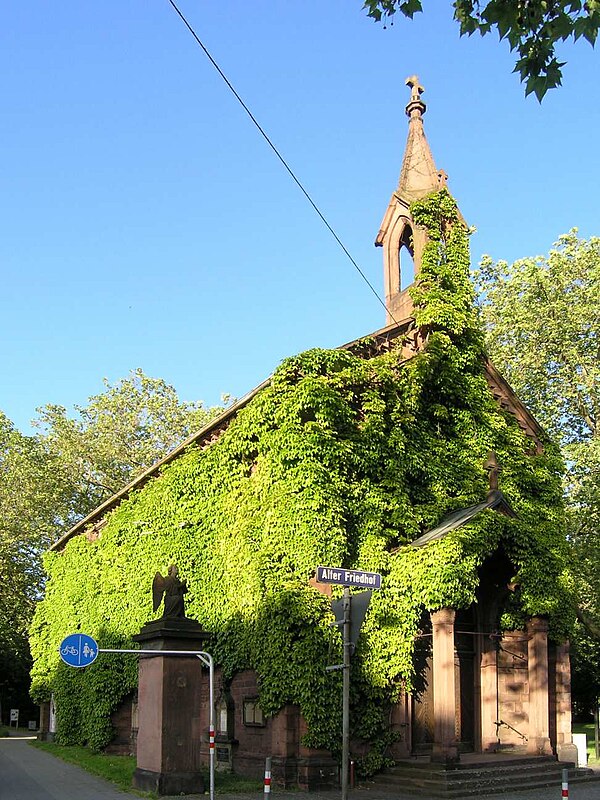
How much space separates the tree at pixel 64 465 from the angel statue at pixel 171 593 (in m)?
27.8

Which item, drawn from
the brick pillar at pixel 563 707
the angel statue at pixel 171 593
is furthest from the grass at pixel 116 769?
the brick pillar at pixel 563 707

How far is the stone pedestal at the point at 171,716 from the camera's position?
50.5 feet

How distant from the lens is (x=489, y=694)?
21.5m

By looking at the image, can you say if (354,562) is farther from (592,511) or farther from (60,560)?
(60,560)

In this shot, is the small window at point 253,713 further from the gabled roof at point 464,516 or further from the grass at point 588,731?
the grass at point 588,731

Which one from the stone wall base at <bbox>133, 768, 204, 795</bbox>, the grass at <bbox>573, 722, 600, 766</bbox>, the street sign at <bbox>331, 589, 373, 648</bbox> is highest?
the street sign at <bbox>331, 589, 373, 648</bbox>

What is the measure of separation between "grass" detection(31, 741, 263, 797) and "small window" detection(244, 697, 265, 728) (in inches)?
43.8

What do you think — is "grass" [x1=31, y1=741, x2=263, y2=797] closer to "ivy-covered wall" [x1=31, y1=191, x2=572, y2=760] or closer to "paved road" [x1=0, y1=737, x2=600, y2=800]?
"paved road" [x1=0, y1=737, x2=600, y2=800]

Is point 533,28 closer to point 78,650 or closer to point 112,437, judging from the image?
point 78,650

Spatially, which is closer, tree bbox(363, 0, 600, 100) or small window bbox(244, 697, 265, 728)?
tree bbox(363, 0, 600, 100)

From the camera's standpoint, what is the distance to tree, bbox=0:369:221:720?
44156mm

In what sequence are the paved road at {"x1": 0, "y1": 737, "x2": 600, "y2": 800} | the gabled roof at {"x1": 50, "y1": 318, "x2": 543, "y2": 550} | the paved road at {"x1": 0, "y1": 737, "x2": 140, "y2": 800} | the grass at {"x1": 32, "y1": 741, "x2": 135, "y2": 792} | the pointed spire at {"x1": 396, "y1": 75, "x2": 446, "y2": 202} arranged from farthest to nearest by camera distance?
1. the pointed spire at {"x1": 396, "y1": 75, "x2": 446, "y2": 202}
2. the gabled roof at {"x1": 50, "y1": 318, "x2": 543, "y2": 550}
3. the grass at {"x1": 32, "y1": 741, "x2": 135, "y2": 792}
4. the paved road at {"x1": 0, "y1": 737, "x2": 140, "y2": 800}
5. the paved road at {"x1": 0, "y1": 737, "x2": 600, "y2": 800}

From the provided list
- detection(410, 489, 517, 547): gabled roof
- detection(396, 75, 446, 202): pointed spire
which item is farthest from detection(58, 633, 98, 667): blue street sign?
detection(396, 75, 446, 202): pointed spire

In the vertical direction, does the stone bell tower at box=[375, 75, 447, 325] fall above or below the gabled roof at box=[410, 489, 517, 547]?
above
